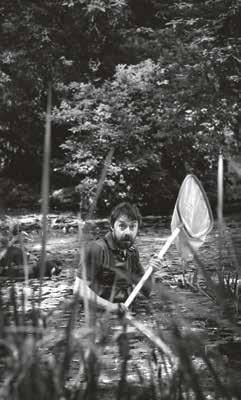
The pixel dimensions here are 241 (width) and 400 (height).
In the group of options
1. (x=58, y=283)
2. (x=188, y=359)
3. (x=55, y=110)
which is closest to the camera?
(x=188, y=359)

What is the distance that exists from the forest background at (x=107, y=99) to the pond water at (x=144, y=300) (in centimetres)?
182

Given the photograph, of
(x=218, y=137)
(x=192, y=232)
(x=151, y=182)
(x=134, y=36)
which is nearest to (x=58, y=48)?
(x=134, y=36)

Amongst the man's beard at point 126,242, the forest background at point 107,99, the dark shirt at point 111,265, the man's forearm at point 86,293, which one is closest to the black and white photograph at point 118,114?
the forest background at point 107,99

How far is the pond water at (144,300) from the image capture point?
1205mm

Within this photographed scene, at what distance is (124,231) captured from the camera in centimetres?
488

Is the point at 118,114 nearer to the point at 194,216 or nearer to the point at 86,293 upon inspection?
the point at 194,216

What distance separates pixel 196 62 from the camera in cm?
1538

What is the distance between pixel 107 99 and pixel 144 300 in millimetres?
12061

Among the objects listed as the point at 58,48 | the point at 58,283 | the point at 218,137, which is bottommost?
the point at 58,283

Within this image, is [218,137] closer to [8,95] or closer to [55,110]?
[55,110]

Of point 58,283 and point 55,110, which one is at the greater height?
point 55,110

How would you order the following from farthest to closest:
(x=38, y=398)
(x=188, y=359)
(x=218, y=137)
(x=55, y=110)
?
(x=55, y=110) < (x=218, y=137) < (x=38, y=398) < (x=188, y=359)

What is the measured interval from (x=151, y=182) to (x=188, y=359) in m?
19.5

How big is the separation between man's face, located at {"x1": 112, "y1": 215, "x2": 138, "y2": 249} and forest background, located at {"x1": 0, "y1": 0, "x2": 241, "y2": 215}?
10.6 metres
